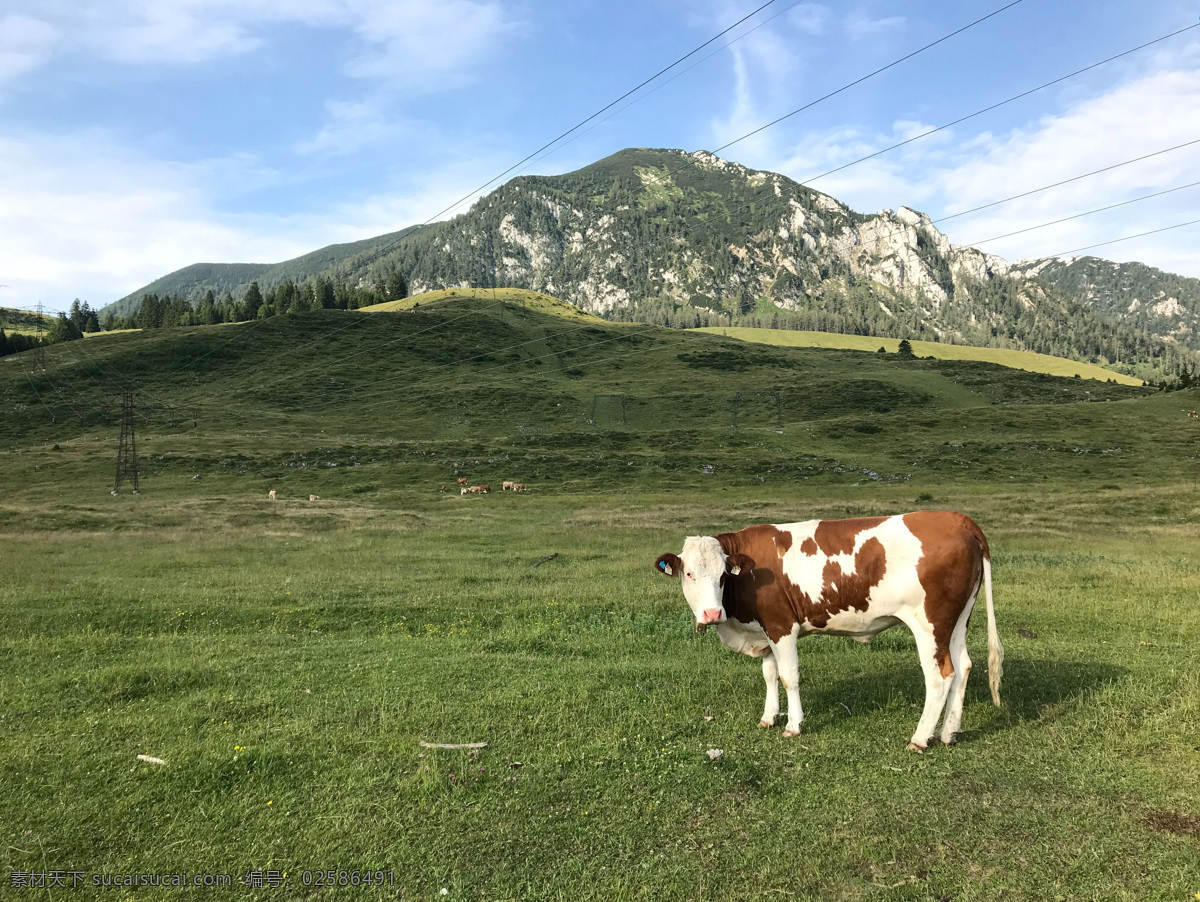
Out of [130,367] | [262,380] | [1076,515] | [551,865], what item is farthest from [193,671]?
[130,367]

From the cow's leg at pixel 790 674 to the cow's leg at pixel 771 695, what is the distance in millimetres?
110

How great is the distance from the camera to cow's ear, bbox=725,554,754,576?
1067cm

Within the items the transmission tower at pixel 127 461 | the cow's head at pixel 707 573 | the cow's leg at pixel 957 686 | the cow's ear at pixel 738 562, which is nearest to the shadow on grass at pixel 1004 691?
the cow's leg at pixel 957 686

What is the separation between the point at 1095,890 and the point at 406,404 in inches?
4704

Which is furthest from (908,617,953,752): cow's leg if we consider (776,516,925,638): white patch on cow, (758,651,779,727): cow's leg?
(758,651,779,727): cow's leg

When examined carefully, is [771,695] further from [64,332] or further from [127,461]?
[64,332]

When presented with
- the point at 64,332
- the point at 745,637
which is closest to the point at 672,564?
the point at 745,637

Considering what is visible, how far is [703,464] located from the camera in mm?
74125

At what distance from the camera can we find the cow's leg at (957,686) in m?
9.97

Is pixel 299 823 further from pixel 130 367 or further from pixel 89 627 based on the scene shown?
pixel 130 367

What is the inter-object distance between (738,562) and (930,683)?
10.4ft

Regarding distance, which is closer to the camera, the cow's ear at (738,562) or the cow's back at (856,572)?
the cow's back at (856,572)

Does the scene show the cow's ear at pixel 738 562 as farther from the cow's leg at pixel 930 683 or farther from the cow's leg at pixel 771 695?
the cow's leg at pixel 930 683

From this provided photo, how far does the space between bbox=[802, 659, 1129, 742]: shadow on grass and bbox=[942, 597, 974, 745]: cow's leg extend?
14.6 inches
